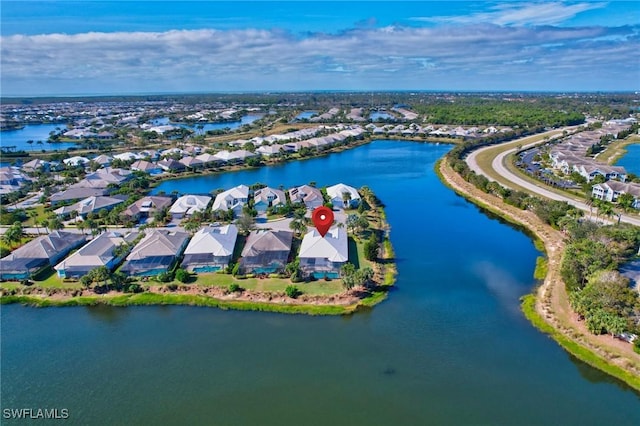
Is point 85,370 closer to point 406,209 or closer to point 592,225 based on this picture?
point 406,209

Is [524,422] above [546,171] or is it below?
below

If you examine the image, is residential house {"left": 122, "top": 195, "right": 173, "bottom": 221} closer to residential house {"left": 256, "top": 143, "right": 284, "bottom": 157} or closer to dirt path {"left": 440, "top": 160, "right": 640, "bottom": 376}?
residential house {"left": 256, "top": 143, "right": 284, "bottom": 157}

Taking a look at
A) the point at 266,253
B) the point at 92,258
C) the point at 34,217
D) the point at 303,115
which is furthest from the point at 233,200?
the point at 303,115

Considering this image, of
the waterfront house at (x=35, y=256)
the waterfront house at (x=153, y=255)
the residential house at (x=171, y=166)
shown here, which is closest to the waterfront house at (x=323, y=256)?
the waterfront house at (x=153, y=255)

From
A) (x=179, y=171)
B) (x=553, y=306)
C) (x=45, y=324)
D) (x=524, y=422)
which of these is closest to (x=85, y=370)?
(x=45, y=324)

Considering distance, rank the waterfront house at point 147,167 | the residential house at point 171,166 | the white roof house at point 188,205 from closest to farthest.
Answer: the white roof house at point 188,205 < the waterfront house at point 147,167 < the residential house at point 171,166

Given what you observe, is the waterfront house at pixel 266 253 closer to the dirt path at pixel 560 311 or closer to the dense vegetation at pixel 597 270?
the dirt path at pixel 560 311
